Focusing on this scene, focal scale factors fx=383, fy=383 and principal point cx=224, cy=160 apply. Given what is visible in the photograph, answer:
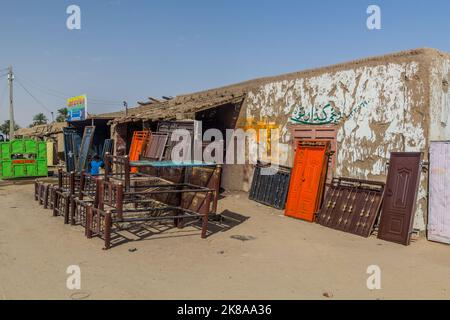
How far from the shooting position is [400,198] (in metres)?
6.97

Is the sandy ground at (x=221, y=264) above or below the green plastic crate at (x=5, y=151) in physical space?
below

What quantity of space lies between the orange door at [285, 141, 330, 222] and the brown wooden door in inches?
63.1

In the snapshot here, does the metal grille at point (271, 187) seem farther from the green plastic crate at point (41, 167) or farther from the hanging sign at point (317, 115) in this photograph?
the green plastic crate at point (41, 167)

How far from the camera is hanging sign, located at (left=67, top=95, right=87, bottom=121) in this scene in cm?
2012

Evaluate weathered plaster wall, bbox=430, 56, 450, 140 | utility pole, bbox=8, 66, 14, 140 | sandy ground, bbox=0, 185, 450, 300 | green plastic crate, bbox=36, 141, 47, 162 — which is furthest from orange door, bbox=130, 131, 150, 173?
utility pole, bbox=8, 66, 14, 140

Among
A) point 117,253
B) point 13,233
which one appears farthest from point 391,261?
point 13,233

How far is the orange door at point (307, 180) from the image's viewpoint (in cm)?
853

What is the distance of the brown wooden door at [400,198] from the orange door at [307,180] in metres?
1.60

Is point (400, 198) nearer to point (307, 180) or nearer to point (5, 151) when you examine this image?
point (307, 180)

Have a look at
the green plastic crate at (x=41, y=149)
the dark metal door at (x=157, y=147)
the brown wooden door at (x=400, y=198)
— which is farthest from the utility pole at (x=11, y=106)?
the brown wooden door at (x=400, y=198)

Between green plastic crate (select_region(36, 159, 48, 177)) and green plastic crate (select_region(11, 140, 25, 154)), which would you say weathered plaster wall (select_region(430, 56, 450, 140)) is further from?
green plastic crate (select_region(11, 140, 25, 154))

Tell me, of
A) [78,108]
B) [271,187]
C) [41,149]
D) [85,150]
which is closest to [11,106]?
[78,108]

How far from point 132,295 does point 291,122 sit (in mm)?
6768
